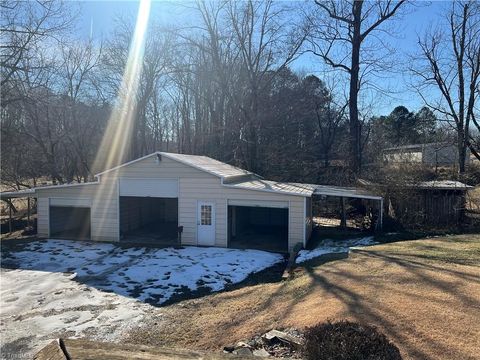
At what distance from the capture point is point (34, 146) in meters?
27.8

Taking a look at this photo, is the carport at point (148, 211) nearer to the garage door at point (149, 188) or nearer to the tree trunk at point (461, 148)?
the garage door at point (149, 188)

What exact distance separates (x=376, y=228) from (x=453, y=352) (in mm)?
13203

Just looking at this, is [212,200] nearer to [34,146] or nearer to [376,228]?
[376,228]

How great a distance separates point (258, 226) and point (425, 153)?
19072 millimetres

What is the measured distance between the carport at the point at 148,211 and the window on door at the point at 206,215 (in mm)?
1399

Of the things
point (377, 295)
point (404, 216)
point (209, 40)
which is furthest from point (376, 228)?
point (209, 40)

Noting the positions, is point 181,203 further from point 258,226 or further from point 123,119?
point 123,119

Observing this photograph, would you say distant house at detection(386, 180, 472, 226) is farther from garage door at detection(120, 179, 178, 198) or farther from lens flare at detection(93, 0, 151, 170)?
lens flare at detection(93, 0, 151, 170)

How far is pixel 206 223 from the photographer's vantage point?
16.7 m

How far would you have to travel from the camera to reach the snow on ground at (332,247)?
43.8 ft

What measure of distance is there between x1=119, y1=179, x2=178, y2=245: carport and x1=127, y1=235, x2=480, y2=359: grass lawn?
8.17 m

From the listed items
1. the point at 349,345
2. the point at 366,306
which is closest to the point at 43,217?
the point at 366,306

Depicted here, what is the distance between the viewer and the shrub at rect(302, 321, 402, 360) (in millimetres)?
3578

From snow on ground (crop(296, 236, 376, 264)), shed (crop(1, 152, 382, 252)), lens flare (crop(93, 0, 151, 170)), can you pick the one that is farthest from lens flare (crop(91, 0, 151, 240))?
snow on ground (crop(296, 236, 376, 264))
